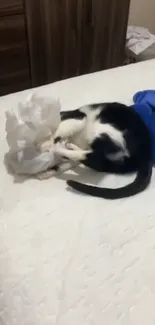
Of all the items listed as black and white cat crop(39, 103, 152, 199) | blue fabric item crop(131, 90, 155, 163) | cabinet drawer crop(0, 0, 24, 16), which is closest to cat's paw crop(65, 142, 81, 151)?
black and white cat crop(39, 103, 152, 199)

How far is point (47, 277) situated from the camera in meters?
0.84

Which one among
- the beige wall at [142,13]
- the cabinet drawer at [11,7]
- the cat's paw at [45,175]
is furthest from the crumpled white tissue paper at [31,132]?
the beige wall at [142,13]

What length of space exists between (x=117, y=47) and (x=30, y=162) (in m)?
1.15

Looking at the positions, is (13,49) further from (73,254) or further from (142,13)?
(73,254)

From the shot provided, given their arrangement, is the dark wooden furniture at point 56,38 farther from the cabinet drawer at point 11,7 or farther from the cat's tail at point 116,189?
the cat's tail at point 116,189

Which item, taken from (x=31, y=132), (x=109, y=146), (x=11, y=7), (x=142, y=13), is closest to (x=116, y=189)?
(x=109, y=146)

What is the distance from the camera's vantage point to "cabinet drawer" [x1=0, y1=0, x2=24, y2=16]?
162 centimetres

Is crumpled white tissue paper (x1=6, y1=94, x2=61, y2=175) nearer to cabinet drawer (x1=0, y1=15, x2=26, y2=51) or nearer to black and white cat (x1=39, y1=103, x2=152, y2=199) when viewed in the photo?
black and white cat (x1=39, y1=103, x2=152, y2=199)

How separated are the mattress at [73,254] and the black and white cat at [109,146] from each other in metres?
0.03

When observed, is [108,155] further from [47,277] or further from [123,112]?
[47,277]

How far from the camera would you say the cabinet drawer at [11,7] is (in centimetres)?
162

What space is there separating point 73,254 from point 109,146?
0.28m

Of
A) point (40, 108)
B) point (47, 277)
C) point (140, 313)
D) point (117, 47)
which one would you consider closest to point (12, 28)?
point (117, 47)

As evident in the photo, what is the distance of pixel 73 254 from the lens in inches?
34.6
